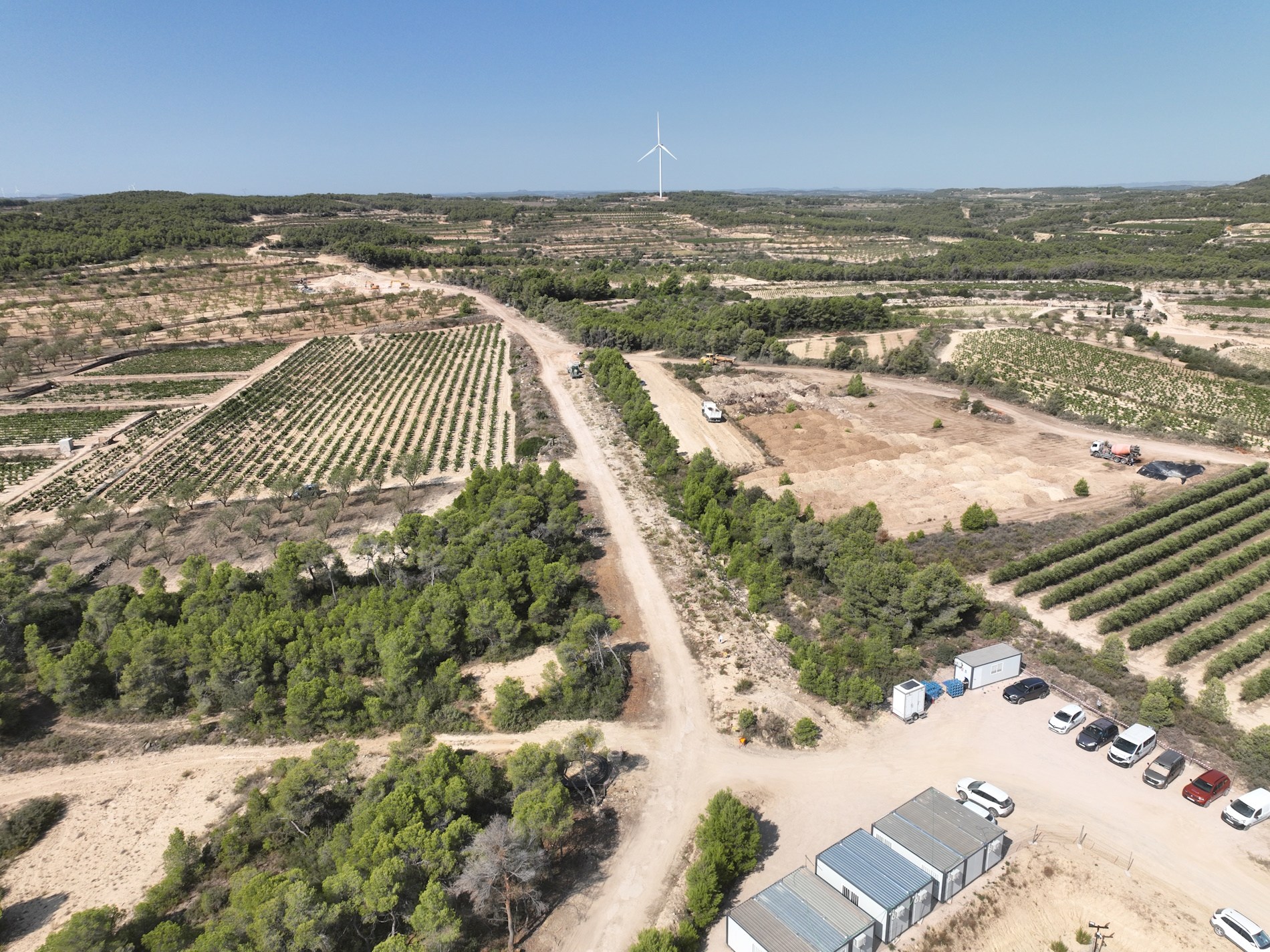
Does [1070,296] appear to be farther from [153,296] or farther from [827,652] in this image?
[153,296]

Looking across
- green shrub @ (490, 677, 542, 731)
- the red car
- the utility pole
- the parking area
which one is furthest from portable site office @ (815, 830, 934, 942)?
green shrub @ (490, 677, 542, 731)

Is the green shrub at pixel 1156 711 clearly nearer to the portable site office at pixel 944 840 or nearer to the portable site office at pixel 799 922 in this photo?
the portable site office at pixel 944 840

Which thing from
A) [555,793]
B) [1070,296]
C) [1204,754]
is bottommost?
[1204,754]

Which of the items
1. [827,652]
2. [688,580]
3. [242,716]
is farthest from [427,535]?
[827,652]

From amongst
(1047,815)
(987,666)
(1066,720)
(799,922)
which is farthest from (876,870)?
(987,666)

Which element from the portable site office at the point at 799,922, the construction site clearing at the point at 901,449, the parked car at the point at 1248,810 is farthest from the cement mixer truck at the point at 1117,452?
the portable site office at the point at 799,922

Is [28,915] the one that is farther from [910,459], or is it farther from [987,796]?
[910,459]
